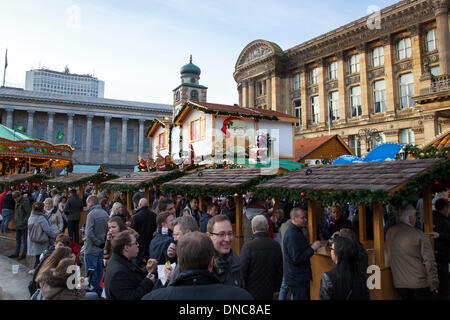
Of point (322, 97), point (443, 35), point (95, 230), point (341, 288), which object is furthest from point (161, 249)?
point (322, 97)

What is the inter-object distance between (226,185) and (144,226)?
2373 millimetres

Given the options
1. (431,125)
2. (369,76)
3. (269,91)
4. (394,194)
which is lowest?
(394,194)

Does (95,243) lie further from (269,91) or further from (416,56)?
(269,91)

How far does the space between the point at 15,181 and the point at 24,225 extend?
9.79 metres

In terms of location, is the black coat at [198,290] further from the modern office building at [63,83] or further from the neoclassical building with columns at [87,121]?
the modern office building at [63,83]

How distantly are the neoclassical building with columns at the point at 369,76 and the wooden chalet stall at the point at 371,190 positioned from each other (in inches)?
632

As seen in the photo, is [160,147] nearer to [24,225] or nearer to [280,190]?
[24,225]

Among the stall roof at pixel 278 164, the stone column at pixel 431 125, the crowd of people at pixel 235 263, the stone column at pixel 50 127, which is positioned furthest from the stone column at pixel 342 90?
the stone column at pixel 50 127

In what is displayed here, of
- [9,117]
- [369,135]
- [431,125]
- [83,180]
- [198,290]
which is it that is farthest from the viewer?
[9,117]

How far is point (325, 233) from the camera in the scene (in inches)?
265

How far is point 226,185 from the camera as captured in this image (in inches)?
319

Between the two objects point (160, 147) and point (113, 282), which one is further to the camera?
point (160, 147)

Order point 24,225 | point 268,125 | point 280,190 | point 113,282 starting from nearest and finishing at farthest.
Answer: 1. point 113,282
2. point 280,190
3. point 24,225
4. point 268,125
